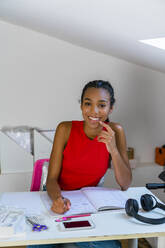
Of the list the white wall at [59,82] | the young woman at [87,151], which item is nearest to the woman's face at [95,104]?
the young woman at [87,151]

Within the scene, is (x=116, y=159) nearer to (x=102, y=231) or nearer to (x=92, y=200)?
(x=92, y=200)

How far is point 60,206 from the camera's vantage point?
1168mm

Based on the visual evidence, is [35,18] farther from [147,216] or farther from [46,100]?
[147,216]

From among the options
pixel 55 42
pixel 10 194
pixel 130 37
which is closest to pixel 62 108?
pixel 55 42

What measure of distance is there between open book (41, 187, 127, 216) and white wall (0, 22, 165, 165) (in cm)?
165

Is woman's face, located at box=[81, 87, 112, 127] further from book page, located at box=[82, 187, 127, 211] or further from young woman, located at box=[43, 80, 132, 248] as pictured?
book page, located at box=[82, 187, 127, 211]

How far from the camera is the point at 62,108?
3.02 m

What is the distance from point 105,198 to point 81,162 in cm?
30

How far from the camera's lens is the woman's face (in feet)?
4.97

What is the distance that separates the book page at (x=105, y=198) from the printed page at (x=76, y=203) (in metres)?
0.02

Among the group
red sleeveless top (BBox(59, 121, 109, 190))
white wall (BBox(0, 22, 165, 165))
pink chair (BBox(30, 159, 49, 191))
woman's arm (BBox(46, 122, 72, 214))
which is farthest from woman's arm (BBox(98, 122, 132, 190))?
white wall (BBox(0, 22, 165, 165))

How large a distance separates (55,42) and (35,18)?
656 mm

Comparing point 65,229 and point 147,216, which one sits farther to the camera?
point 147,216

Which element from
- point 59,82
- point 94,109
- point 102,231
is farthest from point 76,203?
point 59,82
